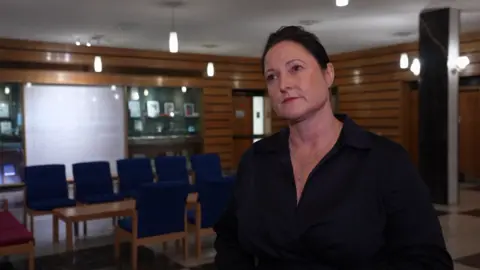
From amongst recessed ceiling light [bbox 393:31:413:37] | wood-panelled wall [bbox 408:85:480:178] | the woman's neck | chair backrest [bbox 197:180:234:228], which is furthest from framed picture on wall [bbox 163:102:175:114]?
the woman's neck

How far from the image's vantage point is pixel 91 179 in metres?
6.64

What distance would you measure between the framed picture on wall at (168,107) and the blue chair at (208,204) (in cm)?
605

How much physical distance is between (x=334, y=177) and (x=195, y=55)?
10.7 meters

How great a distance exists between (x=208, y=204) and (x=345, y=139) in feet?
13.1

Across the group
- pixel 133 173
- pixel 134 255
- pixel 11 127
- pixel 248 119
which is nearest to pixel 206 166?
pixel 133 173

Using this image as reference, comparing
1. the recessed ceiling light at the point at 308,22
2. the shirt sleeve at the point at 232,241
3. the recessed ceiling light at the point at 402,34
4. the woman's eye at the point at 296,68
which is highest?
the recessed ceiling light at the point at 308,22

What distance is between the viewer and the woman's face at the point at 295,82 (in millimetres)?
1221

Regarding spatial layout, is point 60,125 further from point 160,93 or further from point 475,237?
point 475,237

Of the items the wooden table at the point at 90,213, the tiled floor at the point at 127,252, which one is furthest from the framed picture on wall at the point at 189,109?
the wooden table at the point at 90,213

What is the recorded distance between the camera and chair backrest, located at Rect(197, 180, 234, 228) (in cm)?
508

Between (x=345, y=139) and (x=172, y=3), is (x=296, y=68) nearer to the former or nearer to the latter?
(x=345, y=139)

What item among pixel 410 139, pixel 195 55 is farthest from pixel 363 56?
pixel 195 55

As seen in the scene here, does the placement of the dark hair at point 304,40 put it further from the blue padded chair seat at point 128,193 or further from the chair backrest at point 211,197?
the blue padded chair seat at point 128,193

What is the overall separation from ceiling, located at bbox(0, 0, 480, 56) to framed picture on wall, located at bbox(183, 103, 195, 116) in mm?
1850
